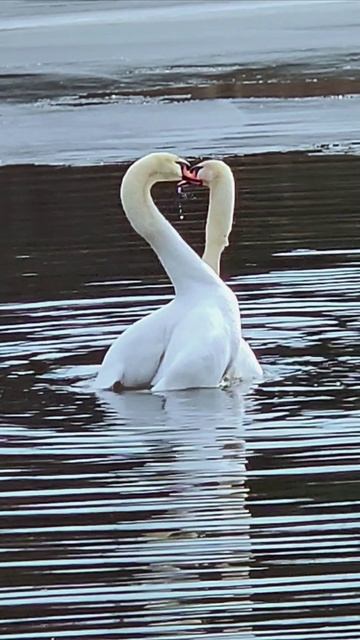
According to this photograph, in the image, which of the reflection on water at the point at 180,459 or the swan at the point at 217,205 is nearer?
the reflection on water at the point at 180,459

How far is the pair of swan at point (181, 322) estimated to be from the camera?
979 cm

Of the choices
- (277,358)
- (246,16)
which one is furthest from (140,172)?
(246,16)

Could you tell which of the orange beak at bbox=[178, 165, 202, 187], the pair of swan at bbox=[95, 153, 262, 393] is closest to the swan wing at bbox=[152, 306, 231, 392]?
the pair of swan at bbox=[95, 153, 262, 393]

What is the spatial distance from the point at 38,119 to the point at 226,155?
4643 millimetres

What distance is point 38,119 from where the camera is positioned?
23.3 m

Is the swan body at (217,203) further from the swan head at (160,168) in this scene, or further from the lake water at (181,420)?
the lake water at (181,420)

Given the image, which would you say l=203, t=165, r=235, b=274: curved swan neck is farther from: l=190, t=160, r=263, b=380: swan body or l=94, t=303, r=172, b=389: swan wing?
l=94, t=303, r=172, b=389: swan wing

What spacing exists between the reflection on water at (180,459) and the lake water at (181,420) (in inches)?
0.5

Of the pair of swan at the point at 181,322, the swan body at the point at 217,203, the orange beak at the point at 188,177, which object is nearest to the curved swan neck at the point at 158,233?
the pair of swan at the point at 181,322

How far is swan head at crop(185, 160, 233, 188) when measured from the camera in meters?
10.4

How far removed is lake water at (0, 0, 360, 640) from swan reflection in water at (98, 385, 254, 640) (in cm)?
1

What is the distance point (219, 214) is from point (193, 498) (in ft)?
10.3

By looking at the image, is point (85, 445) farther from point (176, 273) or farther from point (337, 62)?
point (337, 62)

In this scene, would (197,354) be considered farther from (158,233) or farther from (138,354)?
(158,233)
